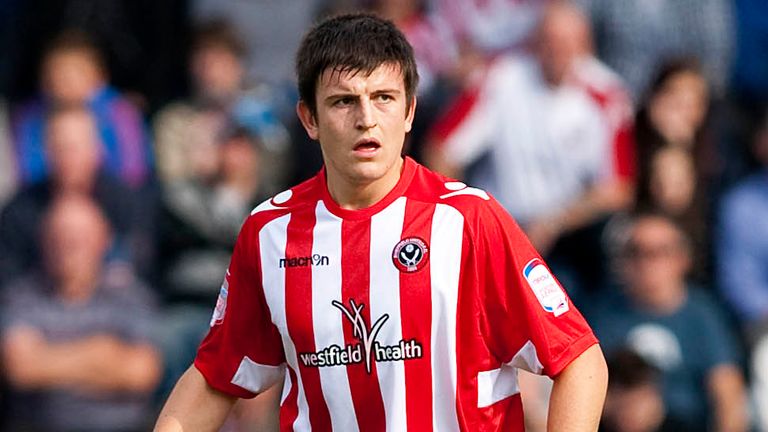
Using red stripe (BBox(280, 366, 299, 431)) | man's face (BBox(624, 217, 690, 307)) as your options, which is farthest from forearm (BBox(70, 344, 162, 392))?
red stripe (BBox(280, 366, 299, 431))

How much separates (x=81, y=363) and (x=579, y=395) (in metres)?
5.36

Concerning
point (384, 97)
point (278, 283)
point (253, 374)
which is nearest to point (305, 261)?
point (278, 283)

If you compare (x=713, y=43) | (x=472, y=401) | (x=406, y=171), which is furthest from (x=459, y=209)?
(x=713, y=43)

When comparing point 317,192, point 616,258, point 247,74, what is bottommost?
point 616,258

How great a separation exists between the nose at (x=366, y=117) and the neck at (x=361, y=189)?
231mm

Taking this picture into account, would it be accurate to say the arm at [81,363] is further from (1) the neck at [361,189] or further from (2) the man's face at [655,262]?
(1) the neck at [361,189]

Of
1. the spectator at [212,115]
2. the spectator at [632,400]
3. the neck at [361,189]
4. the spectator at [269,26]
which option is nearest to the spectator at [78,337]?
the spectator at [212,115]

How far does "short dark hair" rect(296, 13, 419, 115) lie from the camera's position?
4500 mm

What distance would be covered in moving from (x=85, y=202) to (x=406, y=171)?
5.07m

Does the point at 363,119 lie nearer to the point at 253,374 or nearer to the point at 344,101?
the point at 344,101

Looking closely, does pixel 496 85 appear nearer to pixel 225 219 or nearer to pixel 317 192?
pixel 225 219

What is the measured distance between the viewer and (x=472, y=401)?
15.0ft

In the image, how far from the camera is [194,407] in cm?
484

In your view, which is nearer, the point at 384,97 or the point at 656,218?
the point at 384,97
